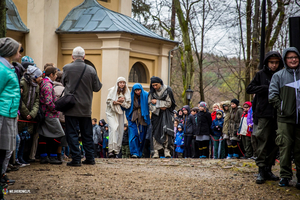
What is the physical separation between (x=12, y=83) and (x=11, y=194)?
141 centimetres

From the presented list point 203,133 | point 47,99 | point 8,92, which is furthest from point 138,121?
point 8,92

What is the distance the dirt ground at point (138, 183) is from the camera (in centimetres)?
484

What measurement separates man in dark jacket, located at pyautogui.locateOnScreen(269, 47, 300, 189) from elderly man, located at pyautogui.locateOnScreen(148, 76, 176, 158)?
449 centimetres

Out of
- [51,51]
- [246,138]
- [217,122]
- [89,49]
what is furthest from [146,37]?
[246,138]

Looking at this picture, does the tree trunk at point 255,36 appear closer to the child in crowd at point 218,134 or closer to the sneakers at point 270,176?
the child in crowd at point 218,134

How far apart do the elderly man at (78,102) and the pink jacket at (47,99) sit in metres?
0.28

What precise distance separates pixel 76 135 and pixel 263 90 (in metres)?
3.41

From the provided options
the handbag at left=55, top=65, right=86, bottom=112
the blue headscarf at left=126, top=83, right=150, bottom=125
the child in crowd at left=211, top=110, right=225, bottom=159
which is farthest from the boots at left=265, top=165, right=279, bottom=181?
the child in crowd at left=211, top=110, right=225, bottom=159

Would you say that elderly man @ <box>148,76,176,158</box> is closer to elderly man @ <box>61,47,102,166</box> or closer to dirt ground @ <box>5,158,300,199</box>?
dirt ground @ <box>5,158,300,199</box>

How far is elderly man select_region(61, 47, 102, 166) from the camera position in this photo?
6.69 m

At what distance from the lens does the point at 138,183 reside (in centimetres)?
556

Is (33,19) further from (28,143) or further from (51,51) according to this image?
(28,143)

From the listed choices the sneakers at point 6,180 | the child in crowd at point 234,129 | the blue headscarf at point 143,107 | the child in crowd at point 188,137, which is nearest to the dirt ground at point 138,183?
the sneakers at point 6,180

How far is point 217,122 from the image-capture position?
11539 millimetres
